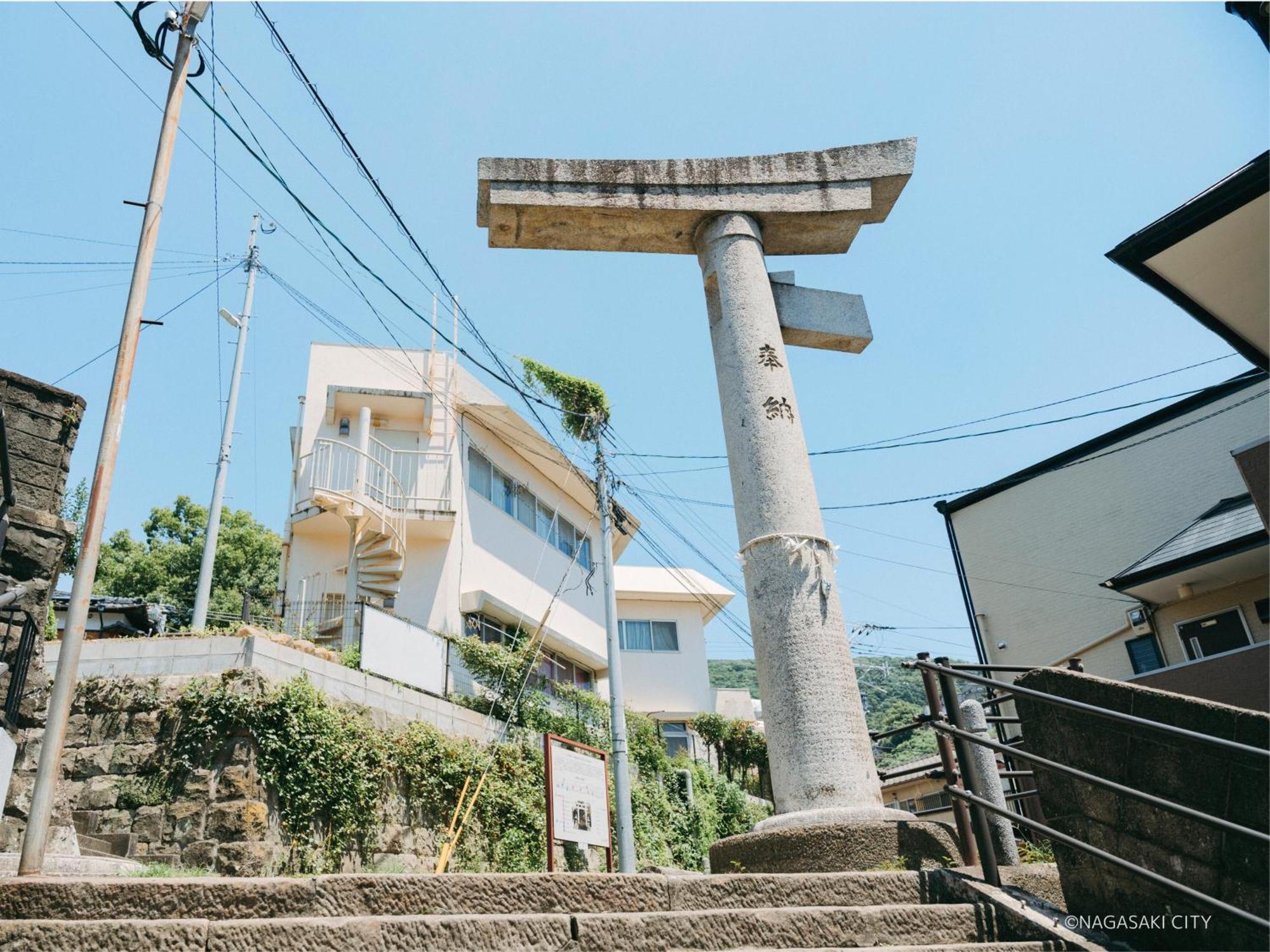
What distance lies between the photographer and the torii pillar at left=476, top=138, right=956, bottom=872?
18.0 feet

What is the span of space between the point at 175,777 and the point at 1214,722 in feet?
30.7

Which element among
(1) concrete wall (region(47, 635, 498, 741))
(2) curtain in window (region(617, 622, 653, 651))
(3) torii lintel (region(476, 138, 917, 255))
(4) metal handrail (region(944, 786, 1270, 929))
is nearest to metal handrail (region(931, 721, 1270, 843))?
(4) metal handrail (region(944, 786, 1270, 929))

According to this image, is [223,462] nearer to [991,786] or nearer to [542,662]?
[542,662]

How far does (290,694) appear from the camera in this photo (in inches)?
388

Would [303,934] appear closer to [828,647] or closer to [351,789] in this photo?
[828,647]

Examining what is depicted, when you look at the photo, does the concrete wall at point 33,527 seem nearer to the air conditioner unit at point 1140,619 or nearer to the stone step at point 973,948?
the stone step at point 973,948

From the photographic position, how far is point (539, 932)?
3408 mm

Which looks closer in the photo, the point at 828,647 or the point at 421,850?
the point at 828,647

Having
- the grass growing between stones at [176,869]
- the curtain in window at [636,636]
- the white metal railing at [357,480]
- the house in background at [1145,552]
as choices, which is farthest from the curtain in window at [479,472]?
the grass growing between stones at [176,869]

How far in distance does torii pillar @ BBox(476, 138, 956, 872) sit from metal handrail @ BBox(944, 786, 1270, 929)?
1.54 meters

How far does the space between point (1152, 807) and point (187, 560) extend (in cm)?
2493

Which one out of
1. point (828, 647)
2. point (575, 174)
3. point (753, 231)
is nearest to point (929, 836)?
point (828, 647)

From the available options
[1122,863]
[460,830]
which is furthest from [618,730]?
[1122,863]

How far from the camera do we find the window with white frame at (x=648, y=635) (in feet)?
76.9
